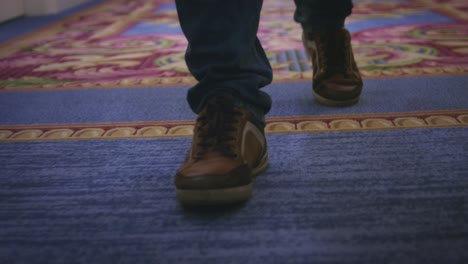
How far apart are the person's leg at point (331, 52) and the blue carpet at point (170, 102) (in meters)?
0.03

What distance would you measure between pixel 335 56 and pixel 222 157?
51 cm

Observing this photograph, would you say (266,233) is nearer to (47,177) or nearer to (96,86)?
(47,177)

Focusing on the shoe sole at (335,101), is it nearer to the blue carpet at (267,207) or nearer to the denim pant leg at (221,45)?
the blue carpet at (267,207)

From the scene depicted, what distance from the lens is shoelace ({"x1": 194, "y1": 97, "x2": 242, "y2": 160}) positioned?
0.61m

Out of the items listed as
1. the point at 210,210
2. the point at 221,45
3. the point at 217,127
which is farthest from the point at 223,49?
the point at 210,210

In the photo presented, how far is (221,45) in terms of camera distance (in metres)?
0.62

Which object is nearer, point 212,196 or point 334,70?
point 212,196

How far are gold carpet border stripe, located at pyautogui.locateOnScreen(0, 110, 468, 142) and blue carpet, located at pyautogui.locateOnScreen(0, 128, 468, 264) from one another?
1.9 inches

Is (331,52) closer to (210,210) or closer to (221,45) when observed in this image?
(221,45)

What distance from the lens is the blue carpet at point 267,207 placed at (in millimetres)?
486

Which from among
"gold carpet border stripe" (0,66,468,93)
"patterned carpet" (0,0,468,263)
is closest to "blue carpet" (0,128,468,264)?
"patterned carpet" (0,0,468,263)

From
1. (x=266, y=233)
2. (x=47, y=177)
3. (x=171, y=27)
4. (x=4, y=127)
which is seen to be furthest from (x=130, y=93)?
(x=171, y=27)

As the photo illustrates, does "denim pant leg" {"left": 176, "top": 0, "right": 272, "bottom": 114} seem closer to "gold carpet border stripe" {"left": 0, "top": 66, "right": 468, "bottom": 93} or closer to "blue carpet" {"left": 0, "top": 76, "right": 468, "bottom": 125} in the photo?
"blue carpet" {"left": 0, "top": 76, "right": 468, "bottom": 125}

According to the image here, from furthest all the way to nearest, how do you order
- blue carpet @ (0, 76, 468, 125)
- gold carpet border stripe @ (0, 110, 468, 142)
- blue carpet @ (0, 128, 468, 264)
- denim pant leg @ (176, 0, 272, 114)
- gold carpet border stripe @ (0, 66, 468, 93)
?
gold carpet border stripe @ (0, 66, 468, 93)
blue carpet @ (0, 76, 468, 125)
gold carpet border stripe @ (0, 110, 468, 142)
denim pant leg @ (176, 0, 272, 114)
blue carpet @ (0, 128, 468, 264)
